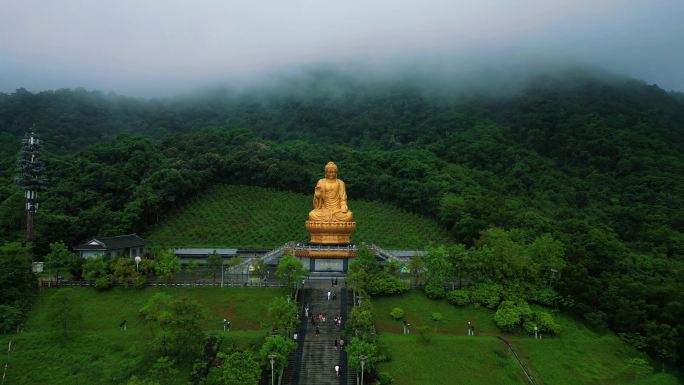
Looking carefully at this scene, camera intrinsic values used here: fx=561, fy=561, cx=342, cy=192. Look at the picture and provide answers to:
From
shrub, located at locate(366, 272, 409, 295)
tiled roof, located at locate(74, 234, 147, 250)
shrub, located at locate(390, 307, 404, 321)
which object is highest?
tiled roof, located at locate(74, 234, 147, 250)

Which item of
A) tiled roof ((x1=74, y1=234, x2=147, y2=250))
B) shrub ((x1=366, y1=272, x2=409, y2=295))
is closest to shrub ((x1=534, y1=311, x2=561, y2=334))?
shrub ((x1=366, y1=272, x2=409, y2=295))

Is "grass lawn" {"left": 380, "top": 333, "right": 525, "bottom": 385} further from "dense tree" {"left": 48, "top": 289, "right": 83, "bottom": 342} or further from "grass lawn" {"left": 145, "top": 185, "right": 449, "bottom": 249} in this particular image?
"grass lawn" {"left": 145, "top": 185, "right": 449, "bottom": 249}

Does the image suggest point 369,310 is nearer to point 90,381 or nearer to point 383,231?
point 90,381

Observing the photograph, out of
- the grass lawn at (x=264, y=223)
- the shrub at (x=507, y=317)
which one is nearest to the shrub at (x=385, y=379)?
the shrub at (x=507, y=317)

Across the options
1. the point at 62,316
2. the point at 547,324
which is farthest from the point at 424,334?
the point at 62,316

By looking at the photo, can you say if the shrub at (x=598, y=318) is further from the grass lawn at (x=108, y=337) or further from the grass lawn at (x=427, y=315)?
the grass lawn at (x=108, y=337)
